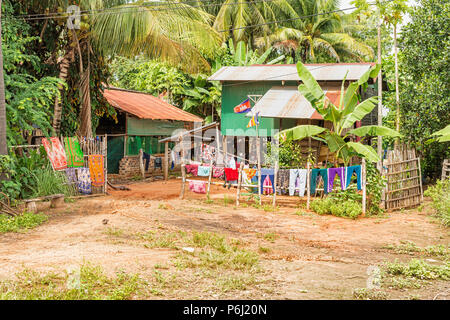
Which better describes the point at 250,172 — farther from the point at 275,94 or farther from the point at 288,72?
the point at 288,72

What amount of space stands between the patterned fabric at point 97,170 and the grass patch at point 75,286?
26.6 ft

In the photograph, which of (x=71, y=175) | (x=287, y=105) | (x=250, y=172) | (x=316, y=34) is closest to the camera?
(x=71, y=175)

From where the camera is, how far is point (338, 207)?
37.8 feet

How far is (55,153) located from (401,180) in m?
9.74

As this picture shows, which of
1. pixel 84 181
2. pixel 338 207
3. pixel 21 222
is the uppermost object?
pixel 84 181

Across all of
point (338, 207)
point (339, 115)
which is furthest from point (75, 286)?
point (339, 115)

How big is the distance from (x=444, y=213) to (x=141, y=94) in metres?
17.9

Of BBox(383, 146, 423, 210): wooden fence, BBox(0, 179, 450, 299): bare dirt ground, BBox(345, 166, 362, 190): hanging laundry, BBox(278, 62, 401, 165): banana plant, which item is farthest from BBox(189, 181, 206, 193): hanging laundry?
BBox(383, 146, 423, 210): wooden fence

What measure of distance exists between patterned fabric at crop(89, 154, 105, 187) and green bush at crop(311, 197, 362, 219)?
6561mm

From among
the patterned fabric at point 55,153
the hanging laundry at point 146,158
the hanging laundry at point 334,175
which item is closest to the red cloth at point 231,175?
the hanging laundry at point 334,175

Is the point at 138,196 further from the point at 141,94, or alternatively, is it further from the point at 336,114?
the point at 141,94

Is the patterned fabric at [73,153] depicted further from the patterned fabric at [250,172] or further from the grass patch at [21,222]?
the patterned fabric at [250,172]
